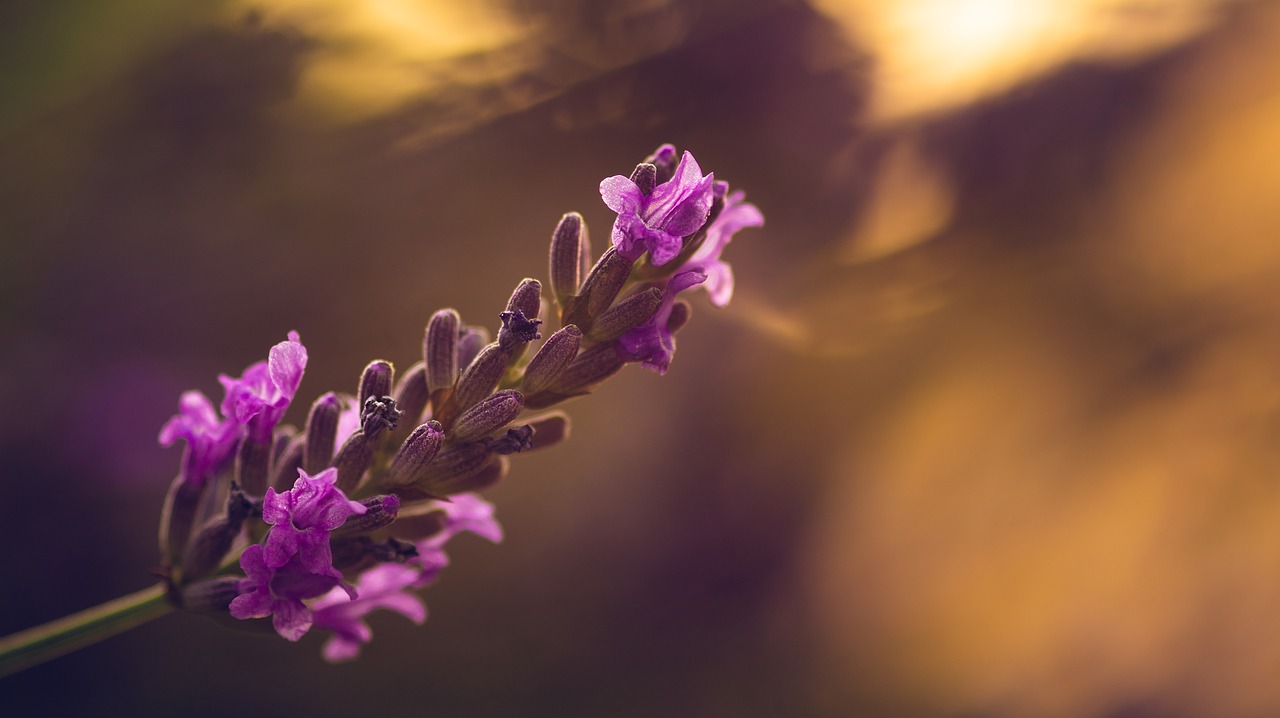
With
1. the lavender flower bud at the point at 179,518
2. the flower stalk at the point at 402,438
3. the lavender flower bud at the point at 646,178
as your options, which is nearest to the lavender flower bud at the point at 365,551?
the flower stalk at the point at 402,438

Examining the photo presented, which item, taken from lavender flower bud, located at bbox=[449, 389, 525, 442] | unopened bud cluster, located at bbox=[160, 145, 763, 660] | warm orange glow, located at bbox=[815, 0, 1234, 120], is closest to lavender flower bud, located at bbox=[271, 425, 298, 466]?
unopened bud cluster, located at bbox=[160, 145, 763, 660]

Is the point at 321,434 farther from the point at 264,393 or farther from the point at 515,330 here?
the point at 515,330

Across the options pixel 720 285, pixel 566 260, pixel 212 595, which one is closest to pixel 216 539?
pixel 212 595

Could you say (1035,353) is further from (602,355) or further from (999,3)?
(602,355)

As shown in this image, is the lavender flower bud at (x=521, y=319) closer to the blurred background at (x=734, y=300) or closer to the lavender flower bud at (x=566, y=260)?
the lavender flower bud at (x=566, y=260)

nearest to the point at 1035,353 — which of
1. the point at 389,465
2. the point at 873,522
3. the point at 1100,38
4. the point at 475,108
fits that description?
the point at 873,522

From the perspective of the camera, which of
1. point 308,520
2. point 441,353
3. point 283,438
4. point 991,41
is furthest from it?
point 991,41
